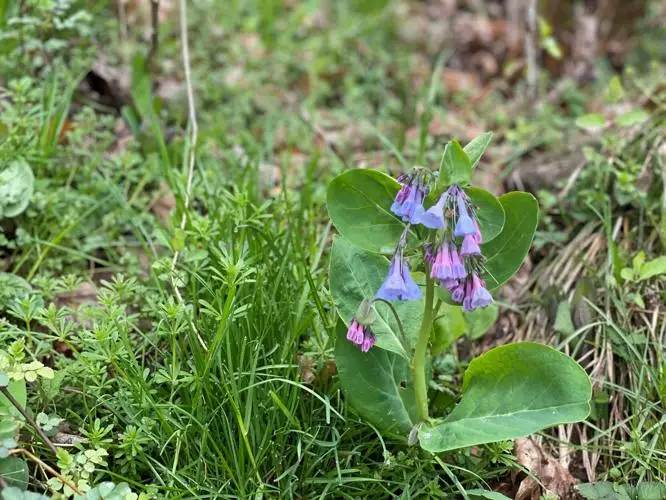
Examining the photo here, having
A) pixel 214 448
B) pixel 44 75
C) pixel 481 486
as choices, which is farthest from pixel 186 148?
pixel 481 486

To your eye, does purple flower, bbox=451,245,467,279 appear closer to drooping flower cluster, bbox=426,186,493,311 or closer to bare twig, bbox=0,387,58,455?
drooping flower cluster, bbox=426,186,493,311

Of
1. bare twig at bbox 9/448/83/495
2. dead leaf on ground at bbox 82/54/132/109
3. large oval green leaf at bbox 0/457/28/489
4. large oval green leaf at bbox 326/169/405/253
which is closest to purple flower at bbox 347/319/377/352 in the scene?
large oval green leaf at bbox 326/169/405/253

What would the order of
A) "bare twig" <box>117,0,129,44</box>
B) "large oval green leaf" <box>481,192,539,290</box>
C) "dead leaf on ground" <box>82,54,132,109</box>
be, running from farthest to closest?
1. "bare twig" <box>117,0,129,44</box>
2. "dead leaf on ground" <box>82,54,132,109</box>
3. "large oval green leaf" <box>481,192,539,290</box>

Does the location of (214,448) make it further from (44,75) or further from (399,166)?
(44,75)

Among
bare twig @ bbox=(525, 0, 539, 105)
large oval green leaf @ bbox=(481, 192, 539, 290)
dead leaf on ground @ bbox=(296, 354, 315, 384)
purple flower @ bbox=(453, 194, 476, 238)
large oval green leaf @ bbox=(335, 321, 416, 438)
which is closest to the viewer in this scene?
purple flower @ bbox=(453, 194, 476, 238)

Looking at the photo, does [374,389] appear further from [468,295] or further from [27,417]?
[27,417]

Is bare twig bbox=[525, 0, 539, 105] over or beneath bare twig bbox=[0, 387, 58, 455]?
over
